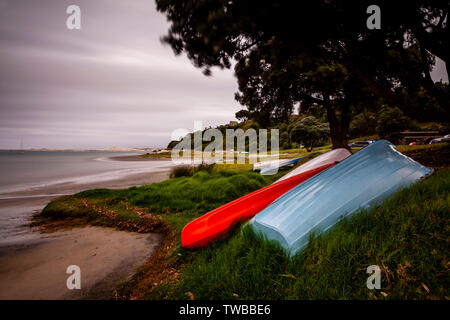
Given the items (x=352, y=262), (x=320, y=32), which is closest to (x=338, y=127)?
(x=320, y=32)

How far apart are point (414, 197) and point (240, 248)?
2.32m

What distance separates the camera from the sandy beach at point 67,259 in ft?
8.72

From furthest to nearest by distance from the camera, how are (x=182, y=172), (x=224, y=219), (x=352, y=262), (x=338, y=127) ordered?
(x=182, y=172)
(x=338, y=127)
(x=224, y=219)
(x=352, y=262)

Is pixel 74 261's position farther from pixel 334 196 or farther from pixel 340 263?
pixel 334 196

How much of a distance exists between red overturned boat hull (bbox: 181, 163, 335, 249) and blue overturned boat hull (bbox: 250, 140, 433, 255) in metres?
0.73

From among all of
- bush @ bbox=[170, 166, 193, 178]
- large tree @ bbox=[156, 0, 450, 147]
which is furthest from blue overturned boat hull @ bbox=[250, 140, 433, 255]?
bush @ bbox=[170, 166, 193, 178]

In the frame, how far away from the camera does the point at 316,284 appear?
1.77m

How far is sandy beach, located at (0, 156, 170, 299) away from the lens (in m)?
2.66

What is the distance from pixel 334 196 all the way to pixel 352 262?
3.29ft

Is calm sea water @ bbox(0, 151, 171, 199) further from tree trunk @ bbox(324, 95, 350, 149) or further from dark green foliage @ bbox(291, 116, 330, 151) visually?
dark green foliage @ bbox(291, 116, 330, 151)

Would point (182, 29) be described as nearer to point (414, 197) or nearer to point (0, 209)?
point (414, 197)

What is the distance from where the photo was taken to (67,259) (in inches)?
→ 138

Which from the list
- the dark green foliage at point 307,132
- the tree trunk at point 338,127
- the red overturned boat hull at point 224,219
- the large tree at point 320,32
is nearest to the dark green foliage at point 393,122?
the dark green foliage at point 307,132
